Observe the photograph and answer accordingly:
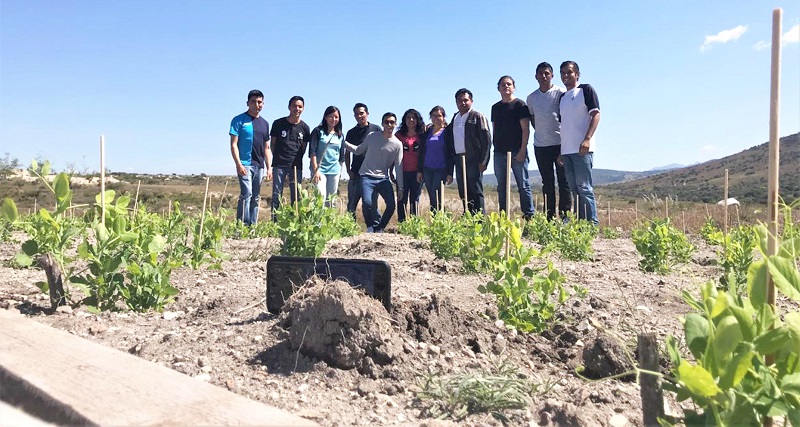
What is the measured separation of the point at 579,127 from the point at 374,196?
3.12 meters

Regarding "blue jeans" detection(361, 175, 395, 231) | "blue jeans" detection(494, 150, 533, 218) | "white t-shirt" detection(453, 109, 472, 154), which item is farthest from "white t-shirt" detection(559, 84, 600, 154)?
"blue jeans" detection(361, 175, 395, 231)

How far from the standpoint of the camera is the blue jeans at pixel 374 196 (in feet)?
25.6

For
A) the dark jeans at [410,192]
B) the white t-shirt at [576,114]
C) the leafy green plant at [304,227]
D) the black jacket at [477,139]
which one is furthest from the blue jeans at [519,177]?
the leafy green plant at [304,227]

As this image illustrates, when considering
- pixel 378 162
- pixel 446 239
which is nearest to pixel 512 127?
pixel 378 162

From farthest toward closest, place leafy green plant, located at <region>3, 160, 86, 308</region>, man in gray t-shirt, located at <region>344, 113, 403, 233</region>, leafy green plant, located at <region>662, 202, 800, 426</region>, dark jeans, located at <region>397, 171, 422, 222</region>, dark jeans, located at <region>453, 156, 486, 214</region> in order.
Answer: dark jeans, located at <region>397, 171, 422, 222</region>
man in gray t-shirt, located at <region>344, 113, 403, 233</region>
dark jeans, located at <region>453, 156, 486, 214</region>
leafy green plant, located at <region>3, 160, 86, 308</region>
leafy green plant, located at <region>662, 202, 800, 426</region>

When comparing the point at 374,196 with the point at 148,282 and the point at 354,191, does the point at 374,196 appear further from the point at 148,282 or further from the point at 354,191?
the point at 148,282

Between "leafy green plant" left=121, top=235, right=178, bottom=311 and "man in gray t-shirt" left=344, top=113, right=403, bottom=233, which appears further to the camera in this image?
"man in gray t-shirt" left=344, top=113, right=403, bottom=233

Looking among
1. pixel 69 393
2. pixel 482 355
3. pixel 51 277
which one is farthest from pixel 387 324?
pixel 51 277

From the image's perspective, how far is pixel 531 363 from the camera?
2211 millimetres

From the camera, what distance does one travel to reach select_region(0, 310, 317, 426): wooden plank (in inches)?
59.2

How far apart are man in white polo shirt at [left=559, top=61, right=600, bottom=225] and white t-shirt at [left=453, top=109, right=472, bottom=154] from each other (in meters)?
1.31

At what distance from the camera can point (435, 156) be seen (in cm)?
774

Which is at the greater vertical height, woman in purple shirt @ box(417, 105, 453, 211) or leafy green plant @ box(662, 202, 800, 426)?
woman in purple shirt @ box(417, 105, 453, 211)

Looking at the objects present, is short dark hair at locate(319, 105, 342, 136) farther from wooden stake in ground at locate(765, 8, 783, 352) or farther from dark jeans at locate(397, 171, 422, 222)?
wooden stake in ground at locate(765, 8, 783, 352)
